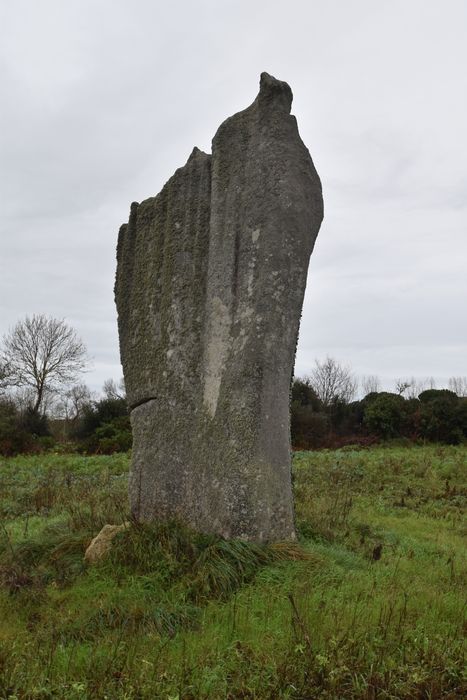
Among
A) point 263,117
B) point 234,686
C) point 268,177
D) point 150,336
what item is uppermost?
point 263,117

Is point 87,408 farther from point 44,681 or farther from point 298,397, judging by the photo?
point 44,681

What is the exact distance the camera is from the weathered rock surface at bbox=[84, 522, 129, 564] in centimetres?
547

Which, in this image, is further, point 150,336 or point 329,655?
point 150,336

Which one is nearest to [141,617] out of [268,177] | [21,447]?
[268,177]

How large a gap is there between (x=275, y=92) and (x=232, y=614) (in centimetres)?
475

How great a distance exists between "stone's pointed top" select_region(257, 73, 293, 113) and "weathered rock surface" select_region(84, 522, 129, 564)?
4.39 metres

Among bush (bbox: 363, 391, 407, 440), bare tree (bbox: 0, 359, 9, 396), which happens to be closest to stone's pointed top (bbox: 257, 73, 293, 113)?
bush (bbox: 363, 391, 407, 440)

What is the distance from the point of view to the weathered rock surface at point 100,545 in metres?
5.47

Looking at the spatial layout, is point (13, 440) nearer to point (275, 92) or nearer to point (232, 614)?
point (275, 92)

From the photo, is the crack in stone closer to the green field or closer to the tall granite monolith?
the tall granite monolith

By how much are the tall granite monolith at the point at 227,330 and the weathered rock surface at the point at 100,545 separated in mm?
468

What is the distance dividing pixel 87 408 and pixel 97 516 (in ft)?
65.0

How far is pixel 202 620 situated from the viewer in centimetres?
408

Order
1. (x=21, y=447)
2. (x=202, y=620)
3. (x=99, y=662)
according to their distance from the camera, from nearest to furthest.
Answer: (x=99, y=662), (x=202, y=620), (x=21, y=447)
